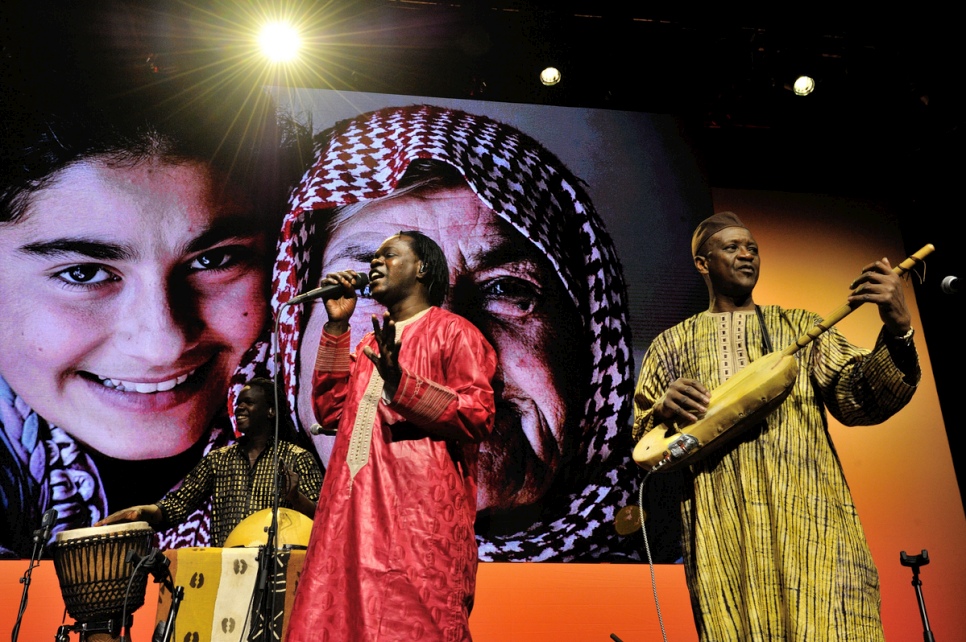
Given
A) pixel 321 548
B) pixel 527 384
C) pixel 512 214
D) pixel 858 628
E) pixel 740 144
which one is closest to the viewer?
pixel 858 628

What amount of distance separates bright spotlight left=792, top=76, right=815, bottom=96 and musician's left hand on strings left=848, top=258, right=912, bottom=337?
12.6 ft

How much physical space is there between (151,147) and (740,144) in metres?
4.49

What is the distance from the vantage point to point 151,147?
16.9ft

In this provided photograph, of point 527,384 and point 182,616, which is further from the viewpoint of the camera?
point 527,384

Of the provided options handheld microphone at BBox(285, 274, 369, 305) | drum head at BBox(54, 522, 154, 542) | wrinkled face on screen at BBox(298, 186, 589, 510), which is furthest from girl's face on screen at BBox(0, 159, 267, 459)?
handheld microphone at BBox(285, 274, 369, 305)

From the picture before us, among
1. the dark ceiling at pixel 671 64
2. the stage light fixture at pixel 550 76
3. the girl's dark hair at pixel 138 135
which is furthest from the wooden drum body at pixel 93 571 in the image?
the stage light fixture at pixel 550 76

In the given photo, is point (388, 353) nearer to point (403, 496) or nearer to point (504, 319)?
point (403, 496)

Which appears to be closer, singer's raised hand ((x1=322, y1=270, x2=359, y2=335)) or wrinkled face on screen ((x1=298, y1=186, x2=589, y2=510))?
singer's raised hand ((x1=322, y1=270, x2=359, y2=335))

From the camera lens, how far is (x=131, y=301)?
16.0ft

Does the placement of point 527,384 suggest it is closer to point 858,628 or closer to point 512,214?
point 512,214

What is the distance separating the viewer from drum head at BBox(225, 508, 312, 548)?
3.59 m

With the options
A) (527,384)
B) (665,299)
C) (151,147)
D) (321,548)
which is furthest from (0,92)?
(665,299)

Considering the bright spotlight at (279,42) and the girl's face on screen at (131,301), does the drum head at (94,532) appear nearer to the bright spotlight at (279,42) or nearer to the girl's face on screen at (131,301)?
the girl's face on screen at (131,301)

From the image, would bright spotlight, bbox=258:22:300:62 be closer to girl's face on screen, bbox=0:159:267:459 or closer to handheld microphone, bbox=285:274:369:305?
girl's face on screen, bbox=0:159:267:459
